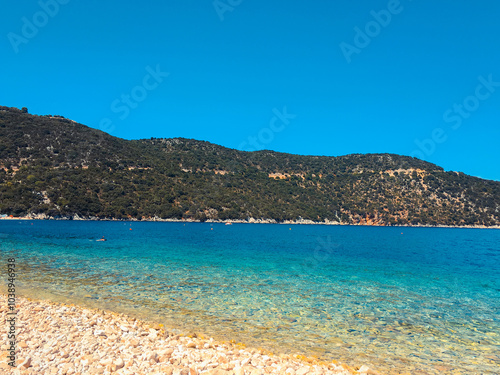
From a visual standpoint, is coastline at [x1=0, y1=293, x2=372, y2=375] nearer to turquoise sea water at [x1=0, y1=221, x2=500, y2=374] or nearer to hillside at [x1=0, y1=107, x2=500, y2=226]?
turquoise sea water at [x1=0, y1=221, x2=500, y2=374]

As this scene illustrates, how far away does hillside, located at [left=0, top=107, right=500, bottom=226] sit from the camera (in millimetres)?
101925

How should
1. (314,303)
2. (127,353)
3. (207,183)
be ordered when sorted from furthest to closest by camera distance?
(207,183) → (314,303) → (127,353)

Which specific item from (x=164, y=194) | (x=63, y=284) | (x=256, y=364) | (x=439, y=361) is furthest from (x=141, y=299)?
(x=164, y=194)

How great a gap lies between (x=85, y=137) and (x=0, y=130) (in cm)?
2729

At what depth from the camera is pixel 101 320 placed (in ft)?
38.6

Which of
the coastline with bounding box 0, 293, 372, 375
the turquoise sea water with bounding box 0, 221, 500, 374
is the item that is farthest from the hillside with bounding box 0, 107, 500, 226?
the coastline with bounding box 0, 293, 372, 375

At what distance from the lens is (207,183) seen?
14038cm

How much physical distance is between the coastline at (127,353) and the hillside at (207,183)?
98.6 metres

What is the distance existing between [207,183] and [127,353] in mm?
132566

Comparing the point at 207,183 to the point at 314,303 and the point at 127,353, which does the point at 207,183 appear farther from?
the point at 127,353

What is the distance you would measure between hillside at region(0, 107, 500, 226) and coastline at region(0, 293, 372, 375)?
98.6 m

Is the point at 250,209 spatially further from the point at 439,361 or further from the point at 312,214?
the point at 439,361

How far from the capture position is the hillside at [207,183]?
10193cm

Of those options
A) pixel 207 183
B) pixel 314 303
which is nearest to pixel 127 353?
pixel 314 303
